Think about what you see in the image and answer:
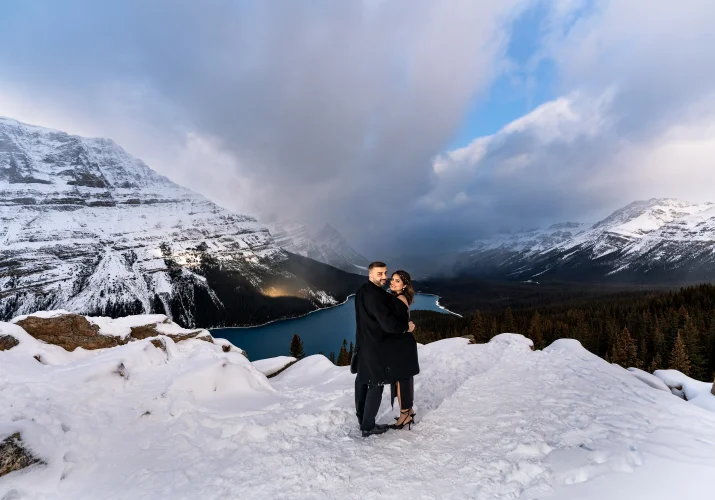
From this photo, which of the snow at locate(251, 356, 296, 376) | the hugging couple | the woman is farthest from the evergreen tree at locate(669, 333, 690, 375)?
the hugging couple

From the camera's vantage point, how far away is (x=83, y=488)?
4.65 metres

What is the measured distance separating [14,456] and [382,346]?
6070mm

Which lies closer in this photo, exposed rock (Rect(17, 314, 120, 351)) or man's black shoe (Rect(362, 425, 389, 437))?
man's black shoe (Rect(362, 425, 389, 437))

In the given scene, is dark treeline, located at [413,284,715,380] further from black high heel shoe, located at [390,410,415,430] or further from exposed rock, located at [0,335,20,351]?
exposed rock, located at [0,335,20,351]

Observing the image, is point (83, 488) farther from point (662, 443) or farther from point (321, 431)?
point (662, 443)

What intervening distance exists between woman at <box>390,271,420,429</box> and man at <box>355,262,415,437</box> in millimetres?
222

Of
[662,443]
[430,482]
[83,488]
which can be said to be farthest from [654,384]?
[83,488]

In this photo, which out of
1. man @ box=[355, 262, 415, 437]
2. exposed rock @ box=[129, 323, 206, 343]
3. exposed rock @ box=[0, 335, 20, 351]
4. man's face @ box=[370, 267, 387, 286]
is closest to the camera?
man @ box=[355, 262, 415, 437]

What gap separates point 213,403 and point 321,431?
3.29 m

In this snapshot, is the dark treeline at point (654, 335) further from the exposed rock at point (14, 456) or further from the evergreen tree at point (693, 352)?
the exposed rock at point (14, 456)

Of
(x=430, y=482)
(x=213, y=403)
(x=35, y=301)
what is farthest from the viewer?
(x=35, y=301)

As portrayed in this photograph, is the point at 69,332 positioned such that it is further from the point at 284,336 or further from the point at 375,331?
the point at 284,336

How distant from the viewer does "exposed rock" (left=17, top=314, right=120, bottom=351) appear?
50.6ft

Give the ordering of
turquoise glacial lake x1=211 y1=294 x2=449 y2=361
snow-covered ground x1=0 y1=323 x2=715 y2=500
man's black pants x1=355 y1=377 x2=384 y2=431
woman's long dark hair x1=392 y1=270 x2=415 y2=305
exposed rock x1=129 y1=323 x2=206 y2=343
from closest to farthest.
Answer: snow-covered ground x1=0 y1=323 x2=715 y2=500, man's black pants x1=355 y1=377 x2=384 y2=431, woman's long dark hair x1=392 y1=270 x2=415 y2=305, exposed rock x1=129 y1=323 x2=206 y2=343, turquoise glacial lake x1=211 y1=294 x2=449 y2=361
